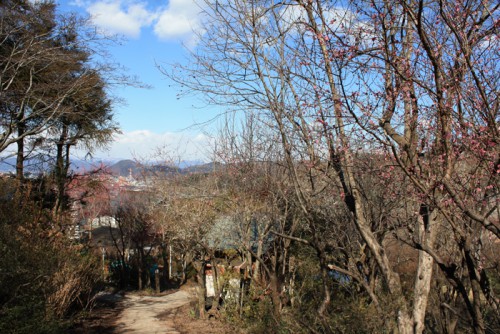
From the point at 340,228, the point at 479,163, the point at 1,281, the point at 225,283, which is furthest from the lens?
the point at 225,283

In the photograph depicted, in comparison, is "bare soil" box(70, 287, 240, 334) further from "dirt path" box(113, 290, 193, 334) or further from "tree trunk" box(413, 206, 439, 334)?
"tree trunk" box(413, 206, 439, 334)

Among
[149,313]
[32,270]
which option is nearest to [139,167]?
[149,313]

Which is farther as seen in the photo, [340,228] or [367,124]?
[340,228]

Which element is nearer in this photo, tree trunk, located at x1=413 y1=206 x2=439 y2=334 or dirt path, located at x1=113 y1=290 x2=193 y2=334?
tree trunk, located at x1=413 y1=206 x2=439 y2=334

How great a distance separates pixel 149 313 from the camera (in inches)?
532

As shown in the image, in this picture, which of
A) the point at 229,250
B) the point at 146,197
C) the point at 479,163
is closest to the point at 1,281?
the point at 479,163

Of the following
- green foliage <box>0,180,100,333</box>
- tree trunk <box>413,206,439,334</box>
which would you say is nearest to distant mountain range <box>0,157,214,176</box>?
green foliage <box>0,180,100,333</box>

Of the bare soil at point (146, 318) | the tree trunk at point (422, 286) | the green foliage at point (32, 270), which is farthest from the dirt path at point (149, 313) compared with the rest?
the tree trunk at point (422, 286)

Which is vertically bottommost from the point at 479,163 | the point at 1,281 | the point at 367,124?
the point at 1,281

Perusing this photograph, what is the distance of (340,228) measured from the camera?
8859mm

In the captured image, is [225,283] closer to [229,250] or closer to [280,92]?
[229,250]

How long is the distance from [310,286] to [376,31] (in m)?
8.70

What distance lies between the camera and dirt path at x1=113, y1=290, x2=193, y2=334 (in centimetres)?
1153

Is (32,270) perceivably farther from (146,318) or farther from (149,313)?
(149,313)
